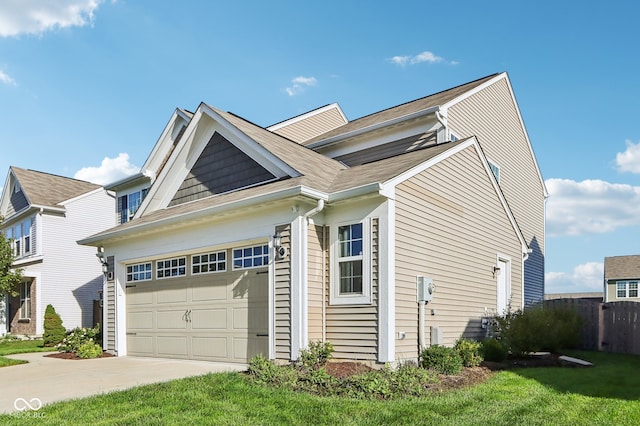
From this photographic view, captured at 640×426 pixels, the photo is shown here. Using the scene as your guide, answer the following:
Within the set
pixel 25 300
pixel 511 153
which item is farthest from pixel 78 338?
pixel 511 153

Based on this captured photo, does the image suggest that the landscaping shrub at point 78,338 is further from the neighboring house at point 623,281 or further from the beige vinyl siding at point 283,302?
the neighboring house at point 623,281

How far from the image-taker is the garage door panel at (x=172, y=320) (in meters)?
12.1

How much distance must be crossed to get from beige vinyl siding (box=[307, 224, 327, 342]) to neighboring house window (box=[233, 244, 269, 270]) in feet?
3.73

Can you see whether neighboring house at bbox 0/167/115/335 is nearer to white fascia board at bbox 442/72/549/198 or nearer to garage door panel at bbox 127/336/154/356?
garage door panel at bbox 127/336/154/356

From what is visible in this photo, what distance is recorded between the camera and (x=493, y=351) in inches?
420

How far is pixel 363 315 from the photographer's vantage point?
30.5ft

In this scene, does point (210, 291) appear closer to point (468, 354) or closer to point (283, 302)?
point (283, 302)

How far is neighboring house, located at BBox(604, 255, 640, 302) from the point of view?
123ft

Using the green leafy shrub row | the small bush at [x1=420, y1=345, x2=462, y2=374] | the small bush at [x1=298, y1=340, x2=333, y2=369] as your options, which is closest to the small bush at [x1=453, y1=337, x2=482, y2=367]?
the small bush at [x1=420, y1=345, x2=462, y2=374]

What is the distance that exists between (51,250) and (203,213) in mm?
15682

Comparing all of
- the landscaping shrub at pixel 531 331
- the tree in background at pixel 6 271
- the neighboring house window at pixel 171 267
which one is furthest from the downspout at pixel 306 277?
the tree in background at pixel 6 271

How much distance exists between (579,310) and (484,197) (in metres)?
5.07

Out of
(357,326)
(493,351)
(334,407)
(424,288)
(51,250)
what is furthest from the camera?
(51,250)

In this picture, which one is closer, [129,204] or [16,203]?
[129,204]
